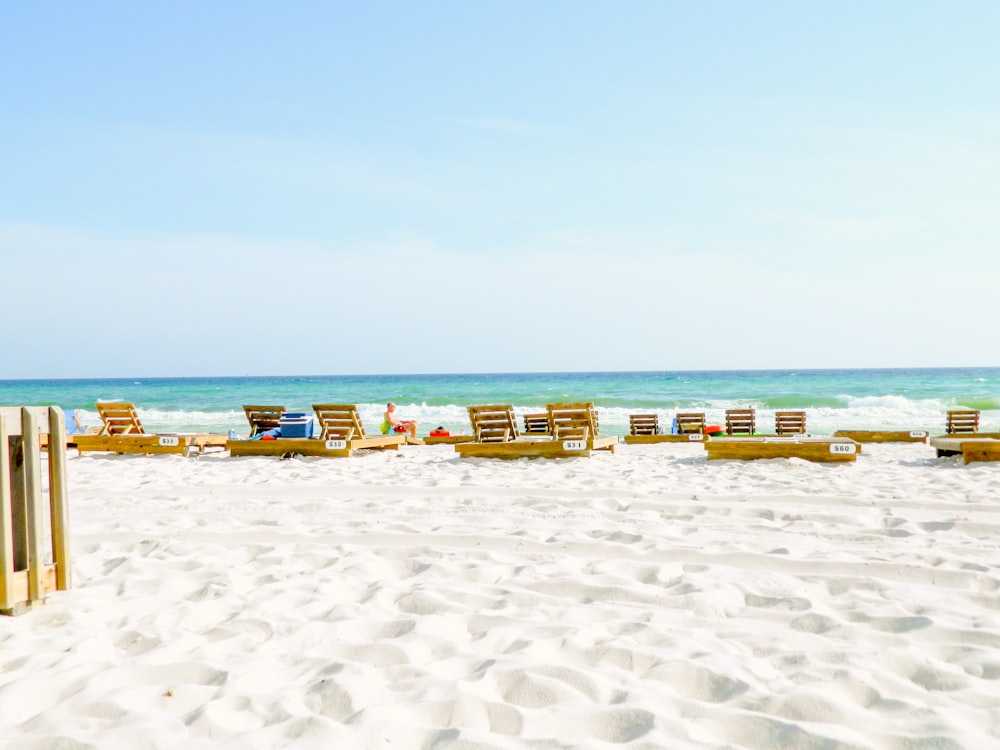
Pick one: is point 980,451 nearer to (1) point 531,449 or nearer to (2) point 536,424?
(1) point 531,449

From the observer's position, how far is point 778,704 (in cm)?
249

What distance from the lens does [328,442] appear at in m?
10.5

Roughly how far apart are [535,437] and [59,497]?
800 cm

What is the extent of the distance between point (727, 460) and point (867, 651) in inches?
259

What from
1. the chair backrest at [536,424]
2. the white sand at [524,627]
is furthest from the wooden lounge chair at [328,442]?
the white sand at [524,627]

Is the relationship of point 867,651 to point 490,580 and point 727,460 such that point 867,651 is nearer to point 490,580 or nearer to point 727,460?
point 490,580

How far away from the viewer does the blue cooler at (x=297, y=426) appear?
11117 mm

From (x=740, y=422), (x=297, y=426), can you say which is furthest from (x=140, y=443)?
(x=740, y=422)

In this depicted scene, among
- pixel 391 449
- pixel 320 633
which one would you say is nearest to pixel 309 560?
pixel 320 633

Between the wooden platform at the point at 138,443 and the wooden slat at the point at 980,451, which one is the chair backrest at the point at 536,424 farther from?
the wooden slat at the point at 980,451

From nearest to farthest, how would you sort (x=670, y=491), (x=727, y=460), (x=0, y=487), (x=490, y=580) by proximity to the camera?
(x=0, y=487)
(x=490, y=580)
(x=670, y=491)
(x=727, y=460)

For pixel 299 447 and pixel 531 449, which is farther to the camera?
pixel 299 447

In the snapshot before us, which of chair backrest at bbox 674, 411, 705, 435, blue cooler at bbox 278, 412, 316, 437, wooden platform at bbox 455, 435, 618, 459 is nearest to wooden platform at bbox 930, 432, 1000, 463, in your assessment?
wooden platform at bbox 455, 435, 618, 459

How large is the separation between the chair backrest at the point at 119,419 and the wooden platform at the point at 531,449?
542cm
